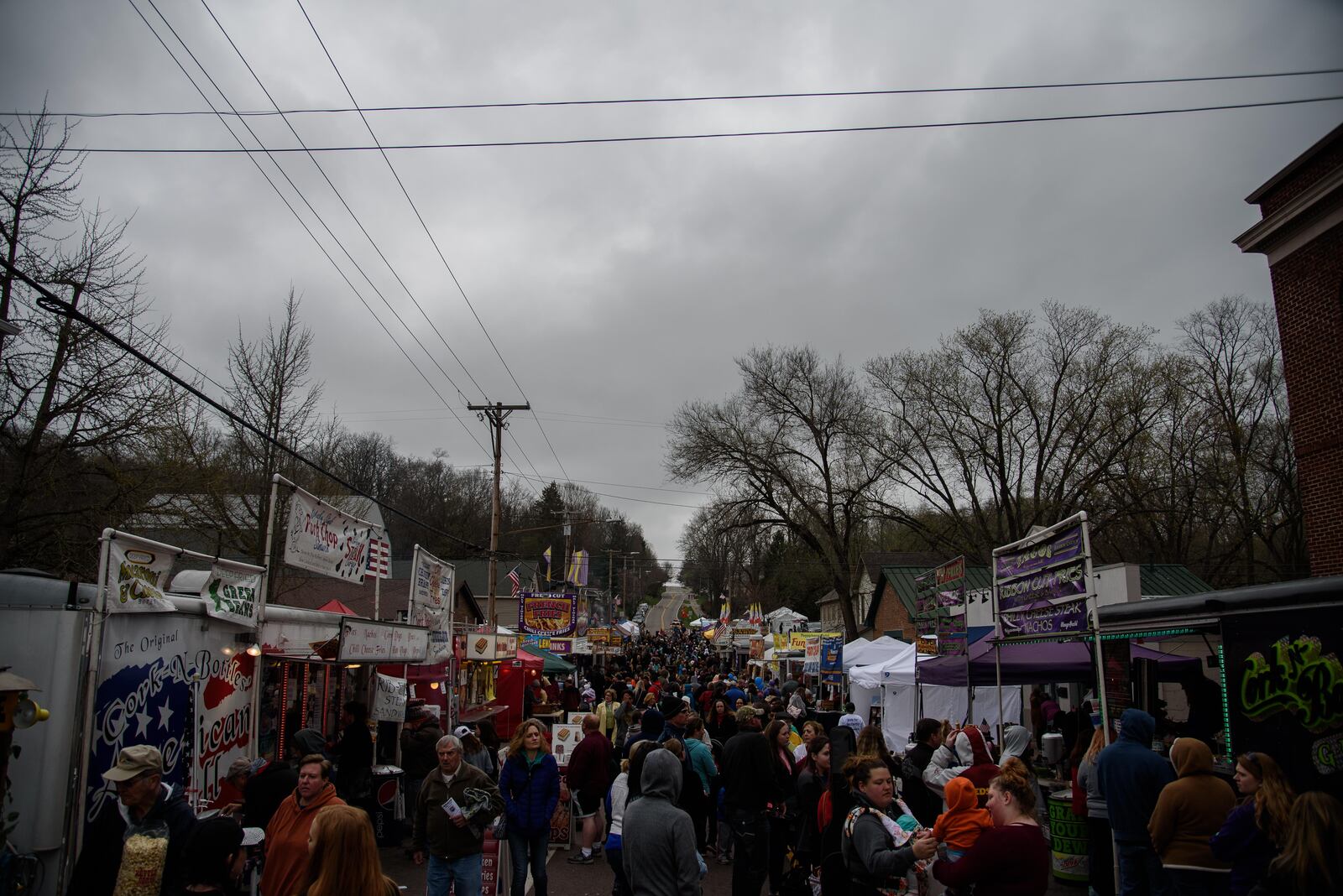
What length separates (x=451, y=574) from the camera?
16.2m

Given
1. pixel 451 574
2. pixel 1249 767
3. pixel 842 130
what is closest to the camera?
pixel 1249 767

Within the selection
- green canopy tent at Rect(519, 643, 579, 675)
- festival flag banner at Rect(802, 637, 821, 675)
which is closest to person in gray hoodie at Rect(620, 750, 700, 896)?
festival flag banner at Rect(802, 637, 821, 675)

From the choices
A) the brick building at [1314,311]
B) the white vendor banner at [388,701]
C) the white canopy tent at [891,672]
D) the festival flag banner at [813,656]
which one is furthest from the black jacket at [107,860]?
the festival flag banner at [813,656]

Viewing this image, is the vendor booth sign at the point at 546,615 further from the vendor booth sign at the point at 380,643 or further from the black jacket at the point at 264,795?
the black jacket at the point at 264,795

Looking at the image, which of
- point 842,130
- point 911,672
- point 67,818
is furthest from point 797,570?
point 67,818

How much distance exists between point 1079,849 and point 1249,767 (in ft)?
15.3

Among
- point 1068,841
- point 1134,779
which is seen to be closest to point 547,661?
point 1068,841

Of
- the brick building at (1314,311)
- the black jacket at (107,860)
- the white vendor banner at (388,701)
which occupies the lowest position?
the black jacket at (107,860)

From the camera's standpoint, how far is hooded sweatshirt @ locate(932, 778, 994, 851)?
474cm

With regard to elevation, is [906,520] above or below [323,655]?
above

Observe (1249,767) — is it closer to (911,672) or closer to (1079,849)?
(1079,849)

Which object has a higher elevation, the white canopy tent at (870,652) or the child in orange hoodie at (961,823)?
the white canopy tent at (870,652)

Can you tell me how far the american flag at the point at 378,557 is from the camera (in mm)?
12719

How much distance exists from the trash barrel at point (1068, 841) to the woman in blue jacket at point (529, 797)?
5.83 m
